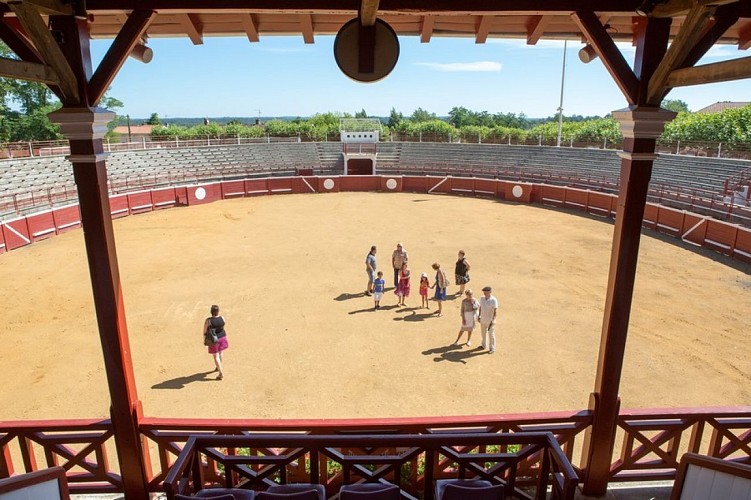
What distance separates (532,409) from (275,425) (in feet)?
15.6

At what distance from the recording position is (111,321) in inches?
171

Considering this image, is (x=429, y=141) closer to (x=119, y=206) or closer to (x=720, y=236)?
(x=119, y=206)

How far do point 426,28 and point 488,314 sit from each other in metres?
6.11

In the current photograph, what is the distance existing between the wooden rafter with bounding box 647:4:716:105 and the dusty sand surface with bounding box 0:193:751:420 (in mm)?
5307

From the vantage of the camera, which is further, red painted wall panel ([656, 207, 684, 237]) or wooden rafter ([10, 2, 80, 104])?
red painted wall panel ([656, 207, 684, 237])

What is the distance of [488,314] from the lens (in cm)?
944

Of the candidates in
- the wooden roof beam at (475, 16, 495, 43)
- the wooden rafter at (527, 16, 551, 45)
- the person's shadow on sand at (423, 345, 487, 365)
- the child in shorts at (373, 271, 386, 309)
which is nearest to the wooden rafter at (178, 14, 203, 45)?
the wooden roof beam at (475, 16, 495, 43)

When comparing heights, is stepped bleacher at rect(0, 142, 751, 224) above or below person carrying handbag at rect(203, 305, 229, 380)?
above

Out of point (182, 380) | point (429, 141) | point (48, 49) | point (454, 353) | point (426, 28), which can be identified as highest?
point (426, 28)

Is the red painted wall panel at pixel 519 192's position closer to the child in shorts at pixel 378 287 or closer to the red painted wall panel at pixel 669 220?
the red painted wall panel at pixel 669 220

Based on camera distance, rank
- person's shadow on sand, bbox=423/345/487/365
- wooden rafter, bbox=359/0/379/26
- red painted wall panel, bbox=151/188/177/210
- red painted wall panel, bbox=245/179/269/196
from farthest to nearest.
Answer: red painted wall panel, bbox=245/179/269/196, red painted wall panel, bbox=151/188/177/210, person's shadow on sand, bbox=423/345/487/365, wooden rafter, bbox=359/0/379/26

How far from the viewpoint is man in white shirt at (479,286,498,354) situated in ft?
30.7

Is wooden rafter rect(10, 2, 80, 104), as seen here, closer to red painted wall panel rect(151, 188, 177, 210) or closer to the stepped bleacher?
the stepped bleacher

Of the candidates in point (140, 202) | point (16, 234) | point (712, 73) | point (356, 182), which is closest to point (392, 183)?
point (356, 182)
